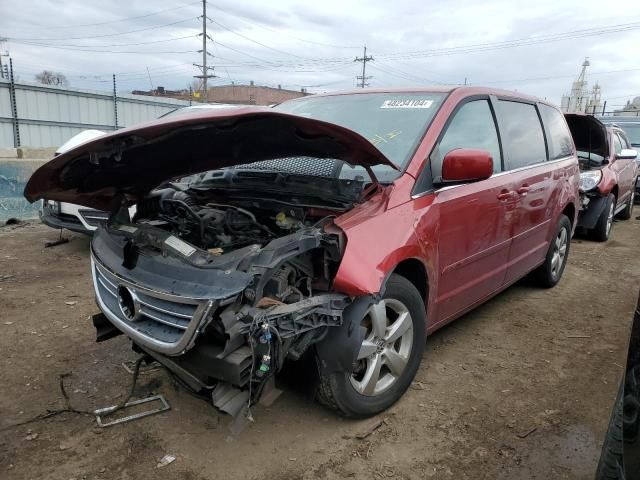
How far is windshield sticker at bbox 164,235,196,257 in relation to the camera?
2398mm

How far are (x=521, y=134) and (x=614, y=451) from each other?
2.86 m

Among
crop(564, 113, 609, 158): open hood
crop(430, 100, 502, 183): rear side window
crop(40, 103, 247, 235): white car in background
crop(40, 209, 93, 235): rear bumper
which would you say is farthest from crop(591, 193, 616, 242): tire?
crop(40, 209, 93, 235): rear bumper

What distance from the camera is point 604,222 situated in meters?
7.63

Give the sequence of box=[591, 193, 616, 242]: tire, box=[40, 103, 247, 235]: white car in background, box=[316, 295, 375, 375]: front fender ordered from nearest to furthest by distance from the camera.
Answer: box=[316, 295, 375, 375]: front fender < box=[40, 103, 247, 235]: white car in background < box=[591, 193, 616, 242]: tire

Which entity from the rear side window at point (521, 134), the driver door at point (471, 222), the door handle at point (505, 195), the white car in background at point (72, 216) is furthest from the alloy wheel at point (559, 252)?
the white car in background at point (72, 216)

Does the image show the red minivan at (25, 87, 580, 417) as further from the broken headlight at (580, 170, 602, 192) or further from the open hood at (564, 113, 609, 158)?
the open hood at (564, 113, 609, 158)

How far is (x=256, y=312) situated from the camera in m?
2.07

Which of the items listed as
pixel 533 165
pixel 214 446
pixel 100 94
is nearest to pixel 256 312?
pixel 214 446

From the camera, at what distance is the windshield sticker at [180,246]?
240 centimetres

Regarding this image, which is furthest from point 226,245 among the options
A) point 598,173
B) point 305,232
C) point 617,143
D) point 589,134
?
point 617,143

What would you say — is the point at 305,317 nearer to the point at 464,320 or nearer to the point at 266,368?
the point at 266,368

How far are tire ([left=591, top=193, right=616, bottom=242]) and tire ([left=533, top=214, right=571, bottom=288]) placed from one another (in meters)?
2.84

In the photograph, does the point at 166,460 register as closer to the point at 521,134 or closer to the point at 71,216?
the point at 521,134

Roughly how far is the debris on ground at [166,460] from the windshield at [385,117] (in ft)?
5.89
